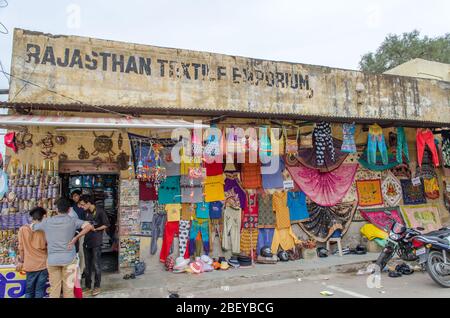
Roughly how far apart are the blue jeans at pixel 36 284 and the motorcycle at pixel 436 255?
21.2 ft

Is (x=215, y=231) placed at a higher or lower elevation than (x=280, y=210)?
lower

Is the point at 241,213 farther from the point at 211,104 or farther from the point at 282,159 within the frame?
the point at 211,104

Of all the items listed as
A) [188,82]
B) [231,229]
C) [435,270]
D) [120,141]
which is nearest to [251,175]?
[231,229]

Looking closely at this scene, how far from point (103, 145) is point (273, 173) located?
407 cm

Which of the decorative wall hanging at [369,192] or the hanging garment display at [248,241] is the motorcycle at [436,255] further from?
the hanging garment display at [248,241]

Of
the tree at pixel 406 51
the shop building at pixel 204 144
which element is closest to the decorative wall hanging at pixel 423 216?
the shop building at pixel 204 144

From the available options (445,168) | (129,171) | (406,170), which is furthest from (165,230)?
(445,168)

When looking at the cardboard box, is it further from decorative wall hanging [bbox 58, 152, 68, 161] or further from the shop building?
decorative wall hanging [bbox 58, 152, 68, 161]

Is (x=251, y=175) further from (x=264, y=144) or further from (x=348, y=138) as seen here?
(x=348, y=138)

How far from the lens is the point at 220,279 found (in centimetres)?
684

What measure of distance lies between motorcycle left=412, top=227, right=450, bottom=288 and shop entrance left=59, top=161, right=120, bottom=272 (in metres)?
6.25

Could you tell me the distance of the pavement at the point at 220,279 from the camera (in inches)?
244
